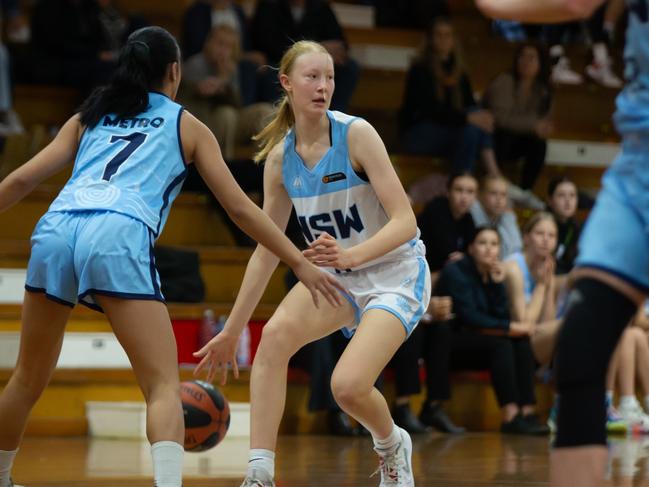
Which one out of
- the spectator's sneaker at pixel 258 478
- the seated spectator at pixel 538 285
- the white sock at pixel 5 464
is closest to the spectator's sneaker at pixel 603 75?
the seated spectator at pixel 538 285

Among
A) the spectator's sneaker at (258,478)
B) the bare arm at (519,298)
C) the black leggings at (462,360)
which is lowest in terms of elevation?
the black leggings at (462,360)

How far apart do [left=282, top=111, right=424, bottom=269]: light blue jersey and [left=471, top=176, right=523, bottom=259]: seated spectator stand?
4.93 m

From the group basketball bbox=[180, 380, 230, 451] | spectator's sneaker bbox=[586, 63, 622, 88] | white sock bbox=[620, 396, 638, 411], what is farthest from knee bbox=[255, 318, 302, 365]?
spectator's sneaker bbox=[586, 63, 622, 88]

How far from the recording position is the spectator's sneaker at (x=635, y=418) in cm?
861

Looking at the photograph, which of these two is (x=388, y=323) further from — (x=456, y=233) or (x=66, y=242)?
(x=456, y=233)

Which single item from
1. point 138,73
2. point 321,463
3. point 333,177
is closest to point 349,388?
point 333,177

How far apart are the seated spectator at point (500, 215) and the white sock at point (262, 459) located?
531 cm

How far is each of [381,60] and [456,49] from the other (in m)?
1.60

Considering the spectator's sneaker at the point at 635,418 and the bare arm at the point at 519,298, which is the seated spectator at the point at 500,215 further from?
the spectator's sneaker at the point at 635,418

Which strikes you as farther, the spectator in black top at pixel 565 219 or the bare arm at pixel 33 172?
the spectator in black top at pixel 565 219

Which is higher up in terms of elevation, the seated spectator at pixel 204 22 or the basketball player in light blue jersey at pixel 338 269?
the seated spectator at pixel 204 22

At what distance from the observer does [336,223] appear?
4699 mm

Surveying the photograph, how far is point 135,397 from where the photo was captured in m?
7.84

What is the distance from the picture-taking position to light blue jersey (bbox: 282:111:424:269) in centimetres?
467
